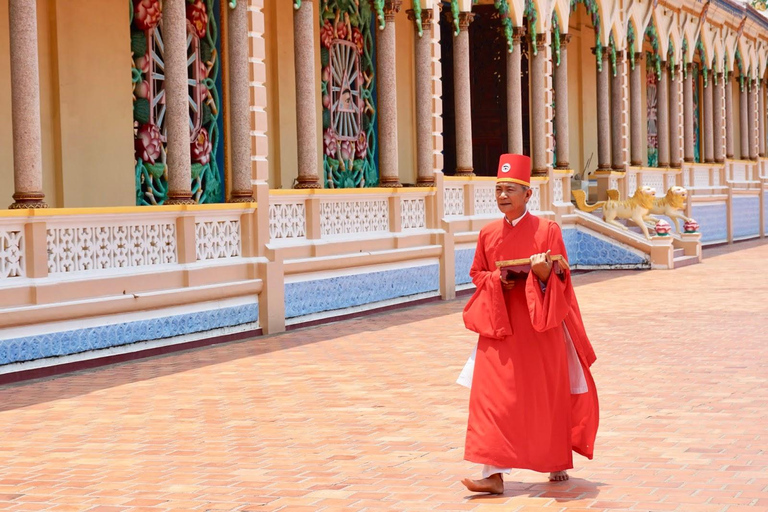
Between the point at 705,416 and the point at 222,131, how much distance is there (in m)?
9.04

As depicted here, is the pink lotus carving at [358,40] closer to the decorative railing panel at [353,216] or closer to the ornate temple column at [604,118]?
the decorative railing panel at [353,216]

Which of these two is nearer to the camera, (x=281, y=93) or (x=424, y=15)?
(x=281, y=93)

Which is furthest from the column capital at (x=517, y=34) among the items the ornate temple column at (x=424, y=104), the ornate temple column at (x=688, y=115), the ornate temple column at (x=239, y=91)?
the ornate temple column at (x=688, y=115)

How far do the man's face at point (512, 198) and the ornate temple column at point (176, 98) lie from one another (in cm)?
721

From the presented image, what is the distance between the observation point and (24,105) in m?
11.1

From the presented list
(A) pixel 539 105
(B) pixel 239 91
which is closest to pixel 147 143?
(B) pixel 239 91

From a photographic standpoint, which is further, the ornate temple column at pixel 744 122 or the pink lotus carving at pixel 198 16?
the ornate temple column at pixel 744 122

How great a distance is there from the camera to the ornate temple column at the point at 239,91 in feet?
46.6

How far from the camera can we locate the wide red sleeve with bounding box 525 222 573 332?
6262 millimetres

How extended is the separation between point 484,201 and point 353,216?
452 centimetres

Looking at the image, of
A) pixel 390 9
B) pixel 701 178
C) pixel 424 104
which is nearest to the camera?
pixel 390 9

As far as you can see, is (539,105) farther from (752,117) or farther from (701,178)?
(752,117)

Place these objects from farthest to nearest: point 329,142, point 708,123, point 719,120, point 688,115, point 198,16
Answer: point 719,120 < point 708,123 < point 688,115 < point 329,142 < point 198,16

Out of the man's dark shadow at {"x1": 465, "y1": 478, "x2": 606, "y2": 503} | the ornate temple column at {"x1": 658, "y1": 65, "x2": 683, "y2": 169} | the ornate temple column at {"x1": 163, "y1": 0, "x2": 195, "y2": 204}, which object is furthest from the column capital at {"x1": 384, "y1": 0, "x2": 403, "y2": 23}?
the ornate temple column at {"x1": 658, "y1": 65, "x2": 683, "y2": 169}
